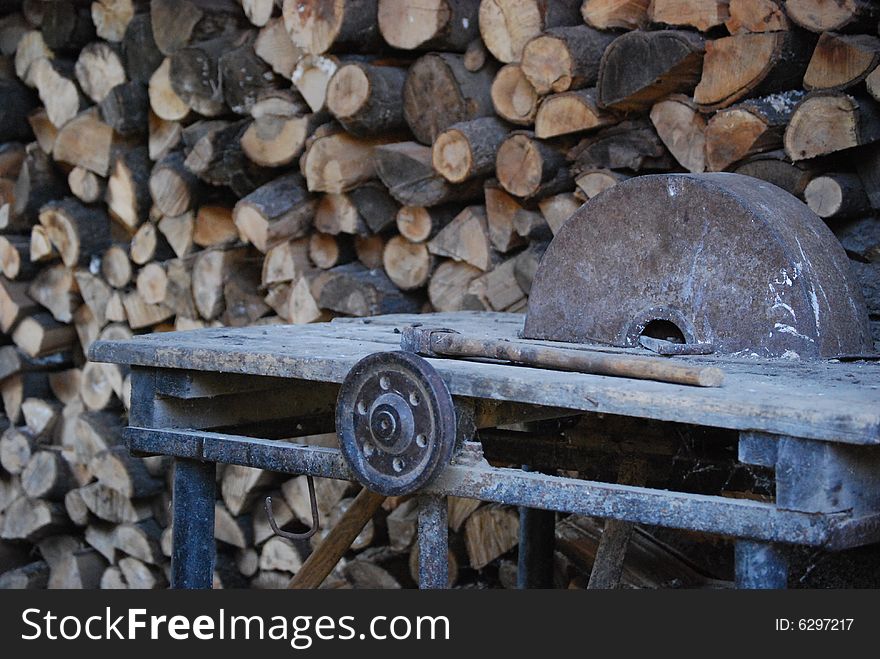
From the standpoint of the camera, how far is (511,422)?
2408 millimetres

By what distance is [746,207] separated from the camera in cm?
257

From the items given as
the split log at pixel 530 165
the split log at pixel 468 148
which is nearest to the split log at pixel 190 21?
the split log at pixel 468 148

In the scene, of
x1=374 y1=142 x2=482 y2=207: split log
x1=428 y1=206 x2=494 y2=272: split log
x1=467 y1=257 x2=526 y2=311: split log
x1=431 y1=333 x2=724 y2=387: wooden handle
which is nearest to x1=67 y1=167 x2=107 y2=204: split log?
x1=374 y1=142 x2=482 y2=207: split log

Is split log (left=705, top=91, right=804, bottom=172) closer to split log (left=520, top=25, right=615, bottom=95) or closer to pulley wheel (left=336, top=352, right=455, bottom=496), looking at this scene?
split log (left=520, top=25, right=615, bottom=95)

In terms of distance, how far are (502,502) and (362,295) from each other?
1929 millimetres

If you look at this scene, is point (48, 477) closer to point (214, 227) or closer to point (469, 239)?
point (214, 227)

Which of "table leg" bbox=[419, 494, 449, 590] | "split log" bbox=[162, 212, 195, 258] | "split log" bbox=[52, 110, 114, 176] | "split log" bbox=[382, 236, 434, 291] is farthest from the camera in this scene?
"split log" bbox=[52, 110, 114, 176]

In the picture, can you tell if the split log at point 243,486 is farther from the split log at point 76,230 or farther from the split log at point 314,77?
the split log at point 314,77

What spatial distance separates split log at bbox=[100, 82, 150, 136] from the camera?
4688 millimetres

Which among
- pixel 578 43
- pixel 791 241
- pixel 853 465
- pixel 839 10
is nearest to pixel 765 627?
pixel 853 465

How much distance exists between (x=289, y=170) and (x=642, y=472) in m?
1.79

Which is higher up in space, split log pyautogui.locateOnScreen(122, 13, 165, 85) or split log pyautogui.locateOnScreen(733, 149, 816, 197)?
split log pyautogui.locateOnScreen(122, 13, 165, 85)

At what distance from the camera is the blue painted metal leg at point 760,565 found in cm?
200

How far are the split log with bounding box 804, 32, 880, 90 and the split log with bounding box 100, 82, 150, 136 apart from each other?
2.59 metres
